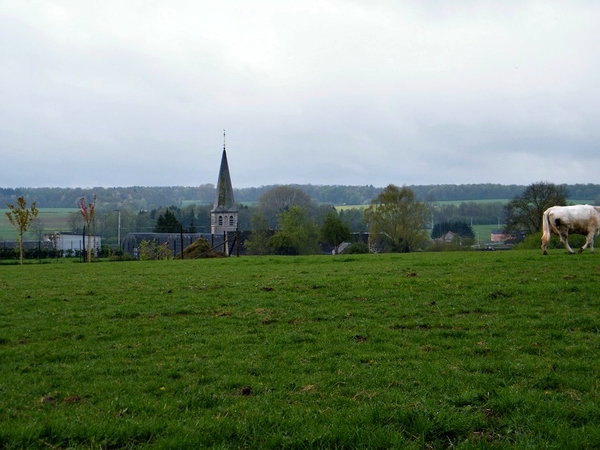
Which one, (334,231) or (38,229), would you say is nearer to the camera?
(38,229)

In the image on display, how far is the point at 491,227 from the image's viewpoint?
119875 mm

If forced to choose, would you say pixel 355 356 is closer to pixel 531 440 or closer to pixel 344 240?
pixel 531 440

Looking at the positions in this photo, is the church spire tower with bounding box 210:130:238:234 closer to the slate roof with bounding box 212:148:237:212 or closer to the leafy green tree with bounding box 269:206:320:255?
the slate roof with bounding box 212:148:237:212

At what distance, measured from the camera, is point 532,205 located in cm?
6519

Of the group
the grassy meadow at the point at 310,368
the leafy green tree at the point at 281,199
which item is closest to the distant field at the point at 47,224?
the leafy green tree at the point at 281,199

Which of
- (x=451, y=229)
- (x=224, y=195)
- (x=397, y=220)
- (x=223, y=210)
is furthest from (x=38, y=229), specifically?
(x=451, y=229)

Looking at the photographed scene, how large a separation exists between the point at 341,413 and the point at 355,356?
6.96 feet

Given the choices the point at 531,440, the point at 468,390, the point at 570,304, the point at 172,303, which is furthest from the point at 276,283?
the point at 531,440

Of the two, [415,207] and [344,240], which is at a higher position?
[415,207]

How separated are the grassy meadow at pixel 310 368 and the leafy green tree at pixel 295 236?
6853 centimetres

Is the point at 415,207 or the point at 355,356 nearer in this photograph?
the point at 355,356

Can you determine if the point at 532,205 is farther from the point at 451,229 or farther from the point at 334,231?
the point at 451,229

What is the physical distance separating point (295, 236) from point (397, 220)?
15695 mm

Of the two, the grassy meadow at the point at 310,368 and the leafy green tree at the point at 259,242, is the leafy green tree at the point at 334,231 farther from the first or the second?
the grassy meadow at the point at 310,368
